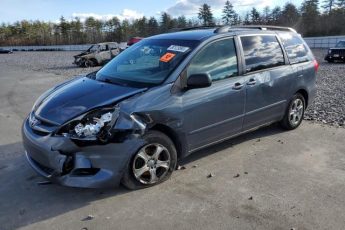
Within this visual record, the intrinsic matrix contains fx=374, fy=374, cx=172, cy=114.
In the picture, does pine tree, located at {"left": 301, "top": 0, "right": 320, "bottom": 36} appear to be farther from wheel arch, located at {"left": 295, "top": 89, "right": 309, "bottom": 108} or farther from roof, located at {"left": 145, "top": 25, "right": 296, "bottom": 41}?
roof, located at {"left": 145, "top": 25, "right": 296, "bottom": 41}

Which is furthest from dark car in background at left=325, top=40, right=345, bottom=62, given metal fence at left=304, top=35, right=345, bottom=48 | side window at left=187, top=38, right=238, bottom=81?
side window at left=187, top=38, right=238, bottom=81

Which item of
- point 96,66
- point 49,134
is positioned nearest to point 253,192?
point 49,134

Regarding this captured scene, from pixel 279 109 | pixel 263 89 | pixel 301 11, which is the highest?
pixel 301 11

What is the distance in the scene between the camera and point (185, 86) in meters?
4.61

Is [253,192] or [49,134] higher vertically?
[49,134]

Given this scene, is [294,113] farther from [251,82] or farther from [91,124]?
[91,124]

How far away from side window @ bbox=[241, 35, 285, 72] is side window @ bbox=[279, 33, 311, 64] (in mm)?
243

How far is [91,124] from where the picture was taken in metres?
3.98

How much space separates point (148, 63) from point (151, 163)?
1.44 m

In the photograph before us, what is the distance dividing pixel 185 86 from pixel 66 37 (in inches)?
3561

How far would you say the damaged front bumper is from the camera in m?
3.90

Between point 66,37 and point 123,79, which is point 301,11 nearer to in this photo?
point 66,37

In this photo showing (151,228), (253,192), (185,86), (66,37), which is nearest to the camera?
(151,228)

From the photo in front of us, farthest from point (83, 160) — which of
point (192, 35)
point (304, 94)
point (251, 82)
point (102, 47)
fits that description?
point (102, 47)
